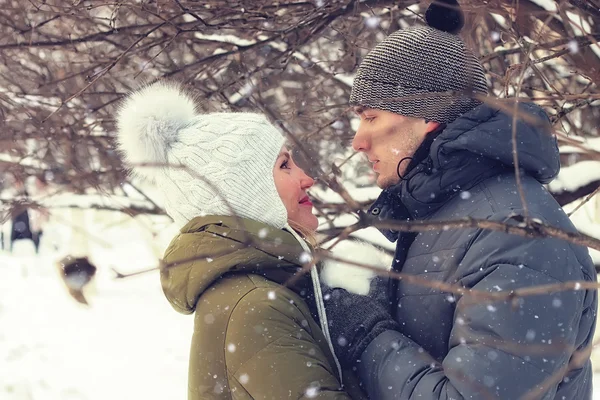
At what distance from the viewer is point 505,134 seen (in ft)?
6.07

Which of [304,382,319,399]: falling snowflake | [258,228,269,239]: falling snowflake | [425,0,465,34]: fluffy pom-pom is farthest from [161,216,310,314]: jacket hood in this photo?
[425,0,465,34]: fluffy pom-pom

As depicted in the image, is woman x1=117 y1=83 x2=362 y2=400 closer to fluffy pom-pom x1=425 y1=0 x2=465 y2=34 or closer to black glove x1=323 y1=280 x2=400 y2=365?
black glove x1=323 y1=280 x2=400 y2=365

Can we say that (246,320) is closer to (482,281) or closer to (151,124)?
(482,281)

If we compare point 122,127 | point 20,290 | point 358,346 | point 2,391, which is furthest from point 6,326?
point 358,346

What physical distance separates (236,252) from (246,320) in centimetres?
24

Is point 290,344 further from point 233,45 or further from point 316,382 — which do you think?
point 233,45

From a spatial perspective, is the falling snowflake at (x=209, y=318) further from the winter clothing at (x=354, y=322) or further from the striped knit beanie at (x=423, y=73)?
the striped knit beanie at (x=423, y=73)

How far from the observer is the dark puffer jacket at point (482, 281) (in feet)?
5.31

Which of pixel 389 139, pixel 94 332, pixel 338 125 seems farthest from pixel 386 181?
pixel 94 332

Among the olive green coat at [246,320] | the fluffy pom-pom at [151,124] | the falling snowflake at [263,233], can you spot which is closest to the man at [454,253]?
the olive green coat at [246,320]

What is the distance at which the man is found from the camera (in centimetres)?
162

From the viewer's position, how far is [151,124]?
7.36ft

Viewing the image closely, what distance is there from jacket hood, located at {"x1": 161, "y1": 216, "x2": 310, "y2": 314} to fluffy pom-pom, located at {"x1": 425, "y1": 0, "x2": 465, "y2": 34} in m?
1.00

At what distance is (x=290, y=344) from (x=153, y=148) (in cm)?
87
